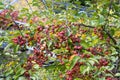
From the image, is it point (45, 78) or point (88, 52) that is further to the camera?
point (45, 78)

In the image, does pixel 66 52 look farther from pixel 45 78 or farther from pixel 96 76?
pixel 45 78

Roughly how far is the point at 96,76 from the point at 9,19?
1.68 ft

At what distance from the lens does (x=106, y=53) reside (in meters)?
1.55

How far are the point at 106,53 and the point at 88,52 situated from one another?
320 mm

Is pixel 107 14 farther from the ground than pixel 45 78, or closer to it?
farther from the ground

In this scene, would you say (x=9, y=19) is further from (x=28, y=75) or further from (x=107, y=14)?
(x=107, y=14)

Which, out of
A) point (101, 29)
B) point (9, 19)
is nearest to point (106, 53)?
point (101, 29)

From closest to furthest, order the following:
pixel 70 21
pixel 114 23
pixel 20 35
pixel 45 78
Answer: pixel 20 35 → pixel 70 21 → pixel 114 23 → pixel 45 78

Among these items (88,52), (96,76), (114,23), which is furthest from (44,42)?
(114,23)

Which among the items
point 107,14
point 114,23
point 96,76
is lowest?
point 96,76

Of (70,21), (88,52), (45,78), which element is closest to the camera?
(88,52)

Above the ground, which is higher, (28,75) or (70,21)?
(70,21)

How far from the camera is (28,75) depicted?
1426mm

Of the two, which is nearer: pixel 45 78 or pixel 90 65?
pixel 90 65
